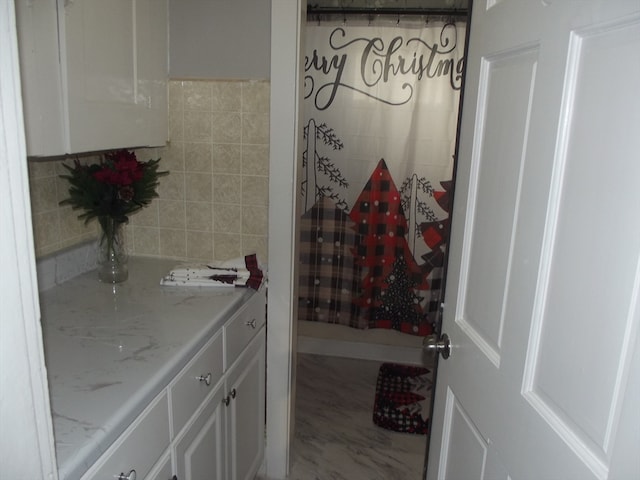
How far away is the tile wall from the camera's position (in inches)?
71.1

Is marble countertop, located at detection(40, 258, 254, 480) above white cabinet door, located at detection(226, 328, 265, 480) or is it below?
above

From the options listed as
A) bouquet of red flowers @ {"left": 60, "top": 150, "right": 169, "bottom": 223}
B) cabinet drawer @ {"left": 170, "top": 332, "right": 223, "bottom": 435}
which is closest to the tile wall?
bouquet of red flowers @ {"left": 60, "top": 150, "right": 169, "bottom": 223}

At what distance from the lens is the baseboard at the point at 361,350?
3076 millimetres

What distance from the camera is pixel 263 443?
2.05m

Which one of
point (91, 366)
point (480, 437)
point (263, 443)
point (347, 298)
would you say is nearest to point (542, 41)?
point (480, 437)

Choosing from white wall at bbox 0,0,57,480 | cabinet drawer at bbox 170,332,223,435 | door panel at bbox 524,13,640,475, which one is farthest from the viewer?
cabinet drawer at bbox 170,332,223,435

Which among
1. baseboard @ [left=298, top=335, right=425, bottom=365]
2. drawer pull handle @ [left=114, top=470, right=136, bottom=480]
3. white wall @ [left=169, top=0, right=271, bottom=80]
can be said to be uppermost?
white wall @ [left=169, top=0, right=271, bottom=80]

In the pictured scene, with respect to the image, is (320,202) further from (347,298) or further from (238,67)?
(238,67)

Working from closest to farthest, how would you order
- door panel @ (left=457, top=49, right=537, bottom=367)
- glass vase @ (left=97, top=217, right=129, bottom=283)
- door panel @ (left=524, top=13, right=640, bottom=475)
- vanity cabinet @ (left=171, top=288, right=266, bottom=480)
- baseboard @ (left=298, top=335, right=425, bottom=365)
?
1. door panel @ (left=524, top=13, right=640, bottom=475)
2. door panel @ (left=457, top=49, right=537, bottom=367)
3. vanity cabinet @ (left=171, top=288, right=266, bottom=480)
4. glass vase @ (left=97, top=217, right=129, bottom=283)
5. baseboard @ (left=298, top=335, right=425, bottom=365)

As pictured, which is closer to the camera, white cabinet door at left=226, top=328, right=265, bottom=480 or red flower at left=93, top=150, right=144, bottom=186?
red flower at left=93, top=150, right=144, bottom=186

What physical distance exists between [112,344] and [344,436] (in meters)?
1.45

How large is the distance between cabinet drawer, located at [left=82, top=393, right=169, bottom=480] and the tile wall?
83cm

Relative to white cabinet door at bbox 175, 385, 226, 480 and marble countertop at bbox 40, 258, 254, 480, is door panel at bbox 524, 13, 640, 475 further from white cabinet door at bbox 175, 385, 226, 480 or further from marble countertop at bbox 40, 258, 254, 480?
white cabinet door at bbox 175, 385, 226, 480

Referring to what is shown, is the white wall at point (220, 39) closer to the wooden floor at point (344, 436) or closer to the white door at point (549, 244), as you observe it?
the white door at point (549, 244)
